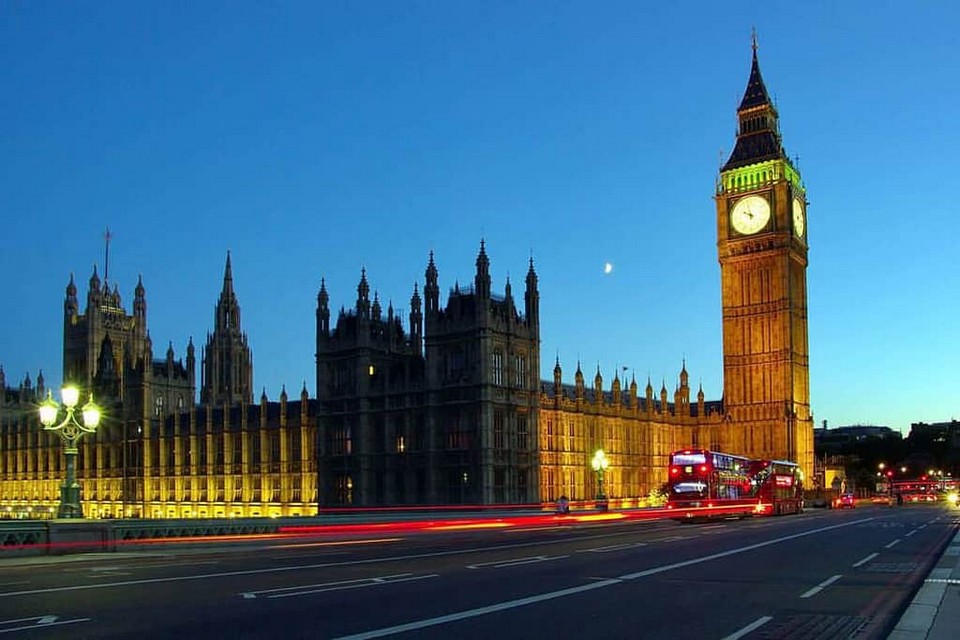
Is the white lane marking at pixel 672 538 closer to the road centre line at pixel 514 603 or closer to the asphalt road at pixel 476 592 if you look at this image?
the asphalt road at pixel 476 592

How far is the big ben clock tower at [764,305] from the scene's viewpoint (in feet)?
336

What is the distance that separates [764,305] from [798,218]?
35.1 ft

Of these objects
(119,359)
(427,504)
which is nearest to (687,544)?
(427,504)

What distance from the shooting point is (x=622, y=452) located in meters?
89.3

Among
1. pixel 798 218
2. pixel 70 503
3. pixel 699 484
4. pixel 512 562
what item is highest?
pixel 798 218

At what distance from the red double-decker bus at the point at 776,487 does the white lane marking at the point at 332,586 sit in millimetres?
42547

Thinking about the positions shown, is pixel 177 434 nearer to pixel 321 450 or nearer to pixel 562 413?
pixel 321 450

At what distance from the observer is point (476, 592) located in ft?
60.2

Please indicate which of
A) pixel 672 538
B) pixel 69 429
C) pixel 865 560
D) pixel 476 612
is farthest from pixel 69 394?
Result: pixel 865 560

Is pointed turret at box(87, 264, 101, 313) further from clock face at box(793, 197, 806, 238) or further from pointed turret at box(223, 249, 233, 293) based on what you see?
clock face at box(793, 197, 806, 238)

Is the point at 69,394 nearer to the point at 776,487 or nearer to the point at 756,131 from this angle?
the point at 776,487

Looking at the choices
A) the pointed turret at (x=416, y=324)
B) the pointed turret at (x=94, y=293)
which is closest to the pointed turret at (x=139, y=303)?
the pointed turret at (x=94, y=293)

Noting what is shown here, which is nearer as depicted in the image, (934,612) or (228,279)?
(934,612)

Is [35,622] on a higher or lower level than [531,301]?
lower
